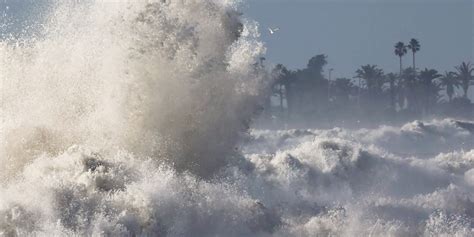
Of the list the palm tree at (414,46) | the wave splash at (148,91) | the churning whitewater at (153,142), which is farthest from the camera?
the palm tree at (414,46)

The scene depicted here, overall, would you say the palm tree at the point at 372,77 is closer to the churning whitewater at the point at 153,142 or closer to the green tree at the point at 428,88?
the green tree at the point at 428,88

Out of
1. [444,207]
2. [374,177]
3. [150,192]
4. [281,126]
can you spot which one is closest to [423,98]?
[281,126]

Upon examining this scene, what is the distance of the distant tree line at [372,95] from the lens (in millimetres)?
115125

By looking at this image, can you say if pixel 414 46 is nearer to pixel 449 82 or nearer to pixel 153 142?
pixel 449 82

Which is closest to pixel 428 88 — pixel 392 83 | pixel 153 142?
pixel 392 83

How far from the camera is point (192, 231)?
24.8 metres

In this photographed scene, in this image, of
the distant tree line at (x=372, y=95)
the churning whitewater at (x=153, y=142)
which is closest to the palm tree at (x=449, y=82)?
the distant tree line at (x=372, y=95)

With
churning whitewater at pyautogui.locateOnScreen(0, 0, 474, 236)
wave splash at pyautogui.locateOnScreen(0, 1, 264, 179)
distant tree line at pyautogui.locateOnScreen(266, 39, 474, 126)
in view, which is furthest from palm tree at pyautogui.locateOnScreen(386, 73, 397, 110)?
wave splash at pyautogui.locateOnScreen(0, 1, 264, 179)

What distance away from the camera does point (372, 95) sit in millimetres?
122625

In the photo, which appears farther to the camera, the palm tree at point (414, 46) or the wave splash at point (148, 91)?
the palm tree at point (414, 46)

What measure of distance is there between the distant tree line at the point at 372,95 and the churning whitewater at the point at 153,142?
74595mm

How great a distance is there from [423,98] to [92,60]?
8561cm

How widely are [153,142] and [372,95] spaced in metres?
93.0

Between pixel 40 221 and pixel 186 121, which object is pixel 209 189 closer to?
pixel 186 121
